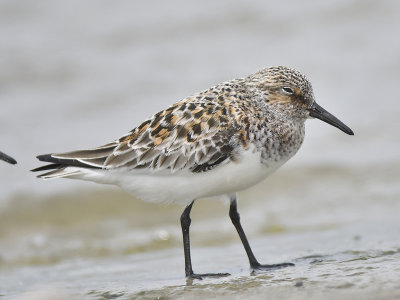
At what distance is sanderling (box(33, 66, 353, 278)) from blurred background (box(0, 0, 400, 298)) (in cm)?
86

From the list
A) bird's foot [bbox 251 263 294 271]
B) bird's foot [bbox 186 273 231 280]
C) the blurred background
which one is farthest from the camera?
the blurred background

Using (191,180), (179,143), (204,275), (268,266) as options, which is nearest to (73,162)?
(179,143)

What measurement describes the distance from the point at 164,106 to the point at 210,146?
21.7 ft

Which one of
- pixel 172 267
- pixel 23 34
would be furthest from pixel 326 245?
pixel 23 34

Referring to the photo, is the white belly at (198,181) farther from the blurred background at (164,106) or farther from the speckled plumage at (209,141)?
the blurred background at (164,106)

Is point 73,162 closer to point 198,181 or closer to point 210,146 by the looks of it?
point 198,181

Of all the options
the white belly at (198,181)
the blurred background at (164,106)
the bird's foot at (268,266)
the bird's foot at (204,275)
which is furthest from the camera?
the blurred background at (164,106)

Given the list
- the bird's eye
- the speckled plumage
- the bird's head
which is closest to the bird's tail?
the speckled plumage

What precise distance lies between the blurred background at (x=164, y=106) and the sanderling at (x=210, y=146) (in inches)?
33.8

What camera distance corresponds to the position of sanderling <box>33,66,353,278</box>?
6.68 metres

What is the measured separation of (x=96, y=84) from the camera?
14359 mm

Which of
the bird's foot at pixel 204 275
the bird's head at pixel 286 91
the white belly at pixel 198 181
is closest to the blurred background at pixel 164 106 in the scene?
the bird's foot at pixel 204 275

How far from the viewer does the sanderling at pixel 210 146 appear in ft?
21.9

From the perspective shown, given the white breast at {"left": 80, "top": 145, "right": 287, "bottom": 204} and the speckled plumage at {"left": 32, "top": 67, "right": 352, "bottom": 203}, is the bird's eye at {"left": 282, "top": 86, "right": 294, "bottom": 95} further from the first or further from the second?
the white breast at {"left": 80, "top": 145, "right": 287, "bottom": 204}
